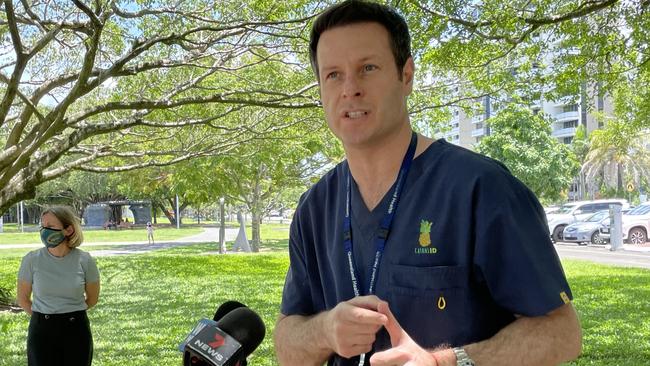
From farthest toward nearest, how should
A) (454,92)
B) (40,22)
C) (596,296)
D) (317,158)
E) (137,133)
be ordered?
(317,158) < (137,133) < (454,92) < (596,296) < (40,22)

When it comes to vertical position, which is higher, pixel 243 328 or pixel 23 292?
pixel 243 328

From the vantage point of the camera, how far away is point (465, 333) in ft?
5.02

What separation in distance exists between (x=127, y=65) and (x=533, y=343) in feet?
34.5

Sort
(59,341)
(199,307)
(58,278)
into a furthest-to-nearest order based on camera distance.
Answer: (199,307), (58,278), (59,341)

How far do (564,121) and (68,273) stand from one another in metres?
77.5

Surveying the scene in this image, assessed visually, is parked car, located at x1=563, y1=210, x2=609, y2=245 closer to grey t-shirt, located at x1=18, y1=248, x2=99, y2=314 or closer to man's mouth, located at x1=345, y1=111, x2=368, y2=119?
grey t-shirt, located at x1=18, y1=248, x2=99, y2=314

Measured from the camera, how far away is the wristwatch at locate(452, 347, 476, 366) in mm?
1376

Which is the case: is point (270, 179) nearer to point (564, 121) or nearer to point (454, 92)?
point (454, 92)

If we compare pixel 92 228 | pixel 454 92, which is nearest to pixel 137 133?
pixel 454 92

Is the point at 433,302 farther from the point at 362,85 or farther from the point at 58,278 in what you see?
the point at 58,278

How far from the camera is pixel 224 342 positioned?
1.57 metres

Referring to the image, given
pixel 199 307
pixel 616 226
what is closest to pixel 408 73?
pixel 199 307

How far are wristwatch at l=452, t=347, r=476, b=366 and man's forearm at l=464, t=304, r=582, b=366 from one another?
0.02m

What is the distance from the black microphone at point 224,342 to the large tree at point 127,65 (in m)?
6.43
